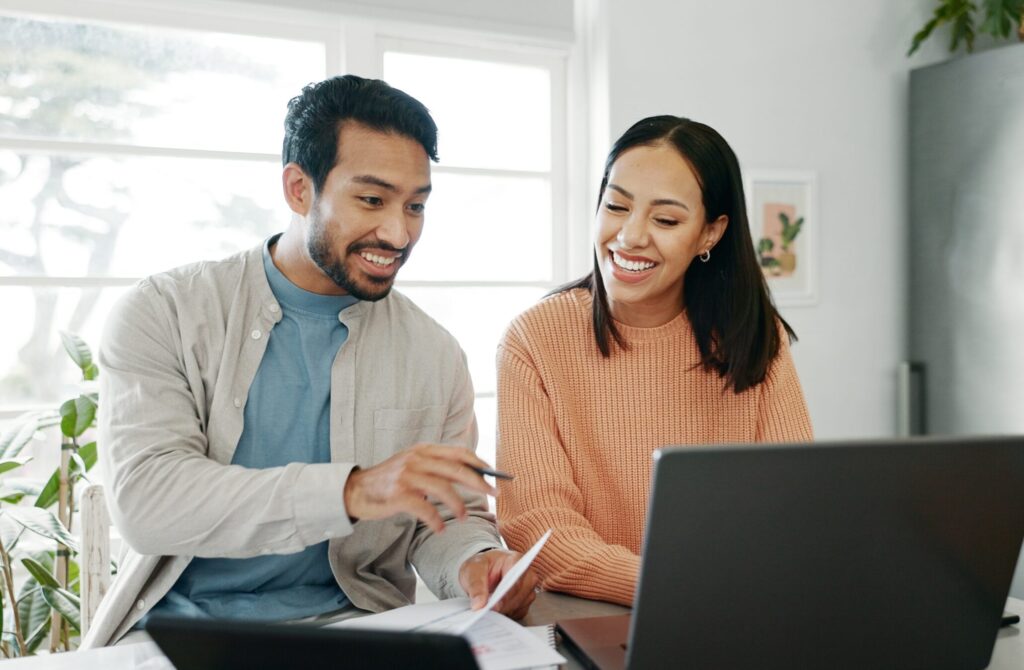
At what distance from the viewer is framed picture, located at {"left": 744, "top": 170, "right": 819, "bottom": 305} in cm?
310

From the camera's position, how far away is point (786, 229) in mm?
3164

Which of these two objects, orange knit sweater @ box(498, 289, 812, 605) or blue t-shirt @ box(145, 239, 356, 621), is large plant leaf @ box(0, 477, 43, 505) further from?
orange knit sweater @ box(498, 289, 812, 605)

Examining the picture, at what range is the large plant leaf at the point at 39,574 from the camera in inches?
79.6

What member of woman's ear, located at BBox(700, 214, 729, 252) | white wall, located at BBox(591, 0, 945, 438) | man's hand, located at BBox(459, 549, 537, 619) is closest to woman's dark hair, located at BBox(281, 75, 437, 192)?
woman's ear, located at BBox(700, 214, 729, 252)

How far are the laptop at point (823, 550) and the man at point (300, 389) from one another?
1.58ft

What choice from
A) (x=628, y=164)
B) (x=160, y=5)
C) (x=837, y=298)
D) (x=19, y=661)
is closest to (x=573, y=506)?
(x=628, y=164)

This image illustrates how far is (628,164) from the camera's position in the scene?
4.98 feet

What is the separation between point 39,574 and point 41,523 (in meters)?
0.22

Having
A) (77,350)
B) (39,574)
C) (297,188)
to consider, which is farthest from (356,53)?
(39,574)

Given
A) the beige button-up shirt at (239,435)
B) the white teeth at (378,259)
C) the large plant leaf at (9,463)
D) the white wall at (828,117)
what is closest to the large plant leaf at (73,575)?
the large plant leaf at (9,463)

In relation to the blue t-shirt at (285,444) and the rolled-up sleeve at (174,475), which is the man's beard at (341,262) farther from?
the rolled-up sleeve at (174,475)

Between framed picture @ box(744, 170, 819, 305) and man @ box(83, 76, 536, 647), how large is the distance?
186cm

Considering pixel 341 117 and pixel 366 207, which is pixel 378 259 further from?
pixel 341 117

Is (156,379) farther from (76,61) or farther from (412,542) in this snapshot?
(76,61)
